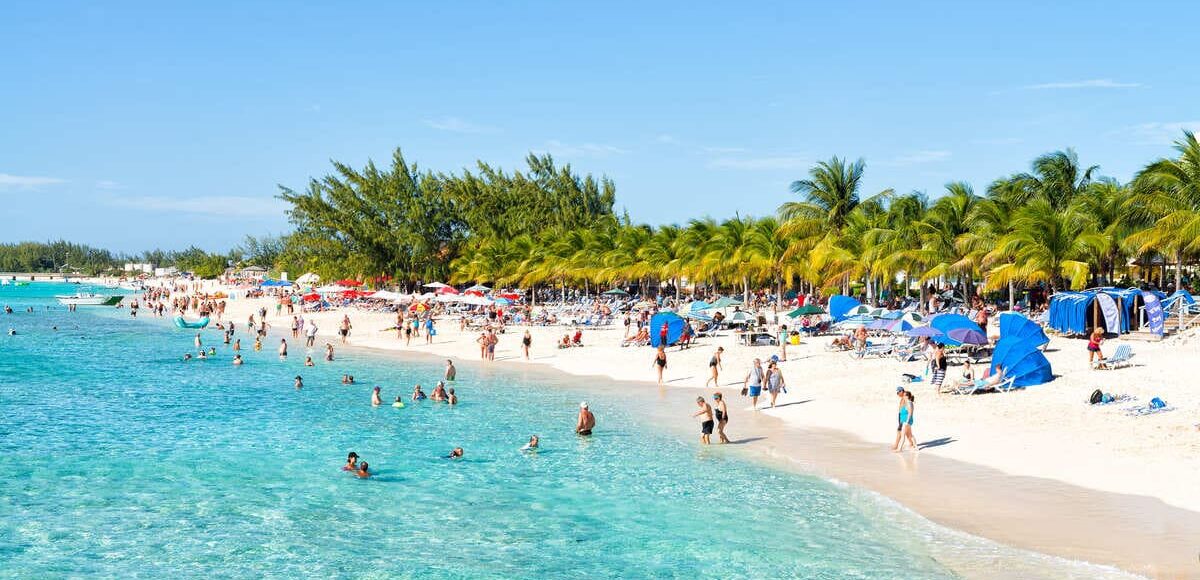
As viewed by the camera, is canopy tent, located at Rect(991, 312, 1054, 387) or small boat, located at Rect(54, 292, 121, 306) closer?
canopy tent, located at Rect(991, 312, 1054, 387)

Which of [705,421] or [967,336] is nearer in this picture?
[705,421]

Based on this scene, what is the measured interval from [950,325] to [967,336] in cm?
52

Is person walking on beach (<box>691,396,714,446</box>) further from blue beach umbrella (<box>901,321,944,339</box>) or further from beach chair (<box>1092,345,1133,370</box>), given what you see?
beach chair (<box>1092,345,1133,370</box>)

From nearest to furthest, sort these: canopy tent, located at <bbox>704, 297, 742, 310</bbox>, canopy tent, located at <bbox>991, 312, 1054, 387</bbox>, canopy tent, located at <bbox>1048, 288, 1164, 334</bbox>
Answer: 1. canopy tent, located at <bbox>991, 312, 1054, 387</bbox>
2. canopy tent, located at <bbox>1048, 288, 1164, 334</bbox>
3. canopy tent, located at <bbox>704, 297, 742, 310</bbox>

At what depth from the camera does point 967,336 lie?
23.9 meters

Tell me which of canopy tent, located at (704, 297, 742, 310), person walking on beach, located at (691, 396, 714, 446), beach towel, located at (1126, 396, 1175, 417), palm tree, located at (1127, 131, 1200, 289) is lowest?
person walking on beach, located at (691, 396, 714, 446)

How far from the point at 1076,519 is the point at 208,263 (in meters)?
178

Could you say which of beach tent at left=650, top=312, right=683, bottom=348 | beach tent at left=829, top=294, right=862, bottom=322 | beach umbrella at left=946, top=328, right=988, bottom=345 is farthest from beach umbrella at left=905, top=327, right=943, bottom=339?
beach tent at left=829, top=294, right=862, bottom=322

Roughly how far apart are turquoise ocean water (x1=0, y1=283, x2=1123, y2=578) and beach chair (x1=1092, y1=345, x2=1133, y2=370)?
10733mm

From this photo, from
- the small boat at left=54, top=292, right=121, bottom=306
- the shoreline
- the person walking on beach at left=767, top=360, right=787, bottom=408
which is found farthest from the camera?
the small boat at left=54, top=292, right=121, bottom=306

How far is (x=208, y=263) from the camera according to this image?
172500 mm

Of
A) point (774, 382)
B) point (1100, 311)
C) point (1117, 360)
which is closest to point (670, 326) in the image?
point (774, 382)

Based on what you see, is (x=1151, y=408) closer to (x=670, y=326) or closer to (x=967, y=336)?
(x=967, y=336)

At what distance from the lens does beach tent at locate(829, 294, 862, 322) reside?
36469 mm
